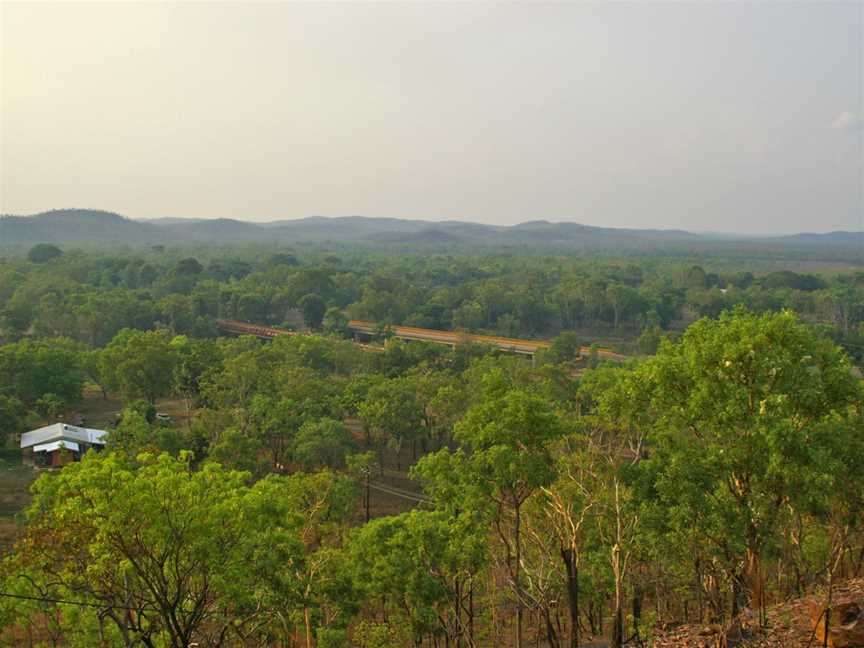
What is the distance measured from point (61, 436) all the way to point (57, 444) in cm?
88

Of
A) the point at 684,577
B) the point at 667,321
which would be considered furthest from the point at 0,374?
the point at 667,321

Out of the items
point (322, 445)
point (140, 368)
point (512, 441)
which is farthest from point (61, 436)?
point (512, 441)

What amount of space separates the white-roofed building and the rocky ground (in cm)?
2445

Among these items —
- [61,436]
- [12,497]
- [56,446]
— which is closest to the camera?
[12,497]

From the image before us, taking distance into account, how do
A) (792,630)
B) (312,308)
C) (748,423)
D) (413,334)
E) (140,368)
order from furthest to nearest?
(312,308)
(413,334)
(140,368)
(792,630)
(748,423)

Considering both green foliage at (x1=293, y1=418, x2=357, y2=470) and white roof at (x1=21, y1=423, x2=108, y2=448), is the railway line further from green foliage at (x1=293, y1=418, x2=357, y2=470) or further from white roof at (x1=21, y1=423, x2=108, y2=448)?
green foliage at (x1=293, y1=418, x2=357, y2=470)

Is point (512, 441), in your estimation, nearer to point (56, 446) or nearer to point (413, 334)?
point (56, 446)

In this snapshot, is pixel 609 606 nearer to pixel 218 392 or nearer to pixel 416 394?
pixel 416 394

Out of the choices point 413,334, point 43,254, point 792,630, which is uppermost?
point 43,254

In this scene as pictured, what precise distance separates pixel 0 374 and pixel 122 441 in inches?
554

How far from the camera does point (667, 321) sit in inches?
2913

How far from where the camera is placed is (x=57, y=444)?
29531 mm

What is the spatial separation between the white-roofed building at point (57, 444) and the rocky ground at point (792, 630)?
24.5 meters

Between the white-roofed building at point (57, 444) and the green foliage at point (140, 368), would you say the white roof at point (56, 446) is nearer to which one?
the white-roofed building at point (57, 444)
